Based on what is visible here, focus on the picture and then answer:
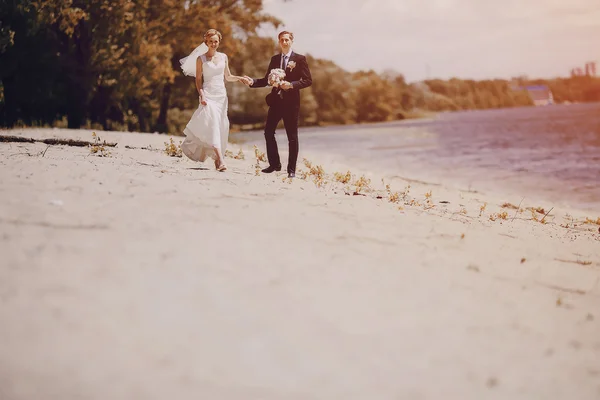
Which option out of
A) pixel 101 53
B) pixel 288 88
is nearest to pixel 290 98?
pixel 288 88

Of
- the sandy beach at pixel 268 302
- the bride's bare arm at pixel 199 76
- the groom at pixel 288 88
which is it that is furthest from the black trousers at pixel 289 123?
the sandy beach at pixel 268 302

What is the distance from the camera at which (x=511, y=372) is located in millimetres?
3332

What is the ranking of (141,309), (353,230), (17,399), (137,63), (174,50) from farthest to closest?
(174,50) < (137,63) < (353,230) < (141,309) < (17,399)

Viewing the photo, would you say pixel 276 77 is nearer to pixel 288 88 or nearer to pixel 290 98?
pixel 288 88

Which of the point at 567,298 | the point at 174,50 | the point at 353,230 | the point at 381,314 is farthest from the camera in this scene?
the point at 174,50

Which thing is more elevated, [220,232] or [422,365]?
[220,232]

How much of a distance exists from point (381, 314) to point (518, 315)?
1135 mm

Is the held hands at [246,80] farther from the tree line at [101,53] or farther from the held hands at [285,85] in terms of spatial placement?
the tree line at [101,53]

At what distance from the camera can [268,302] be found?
3787 mm

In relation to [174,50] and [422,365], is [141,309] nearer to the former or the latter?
[422,365]

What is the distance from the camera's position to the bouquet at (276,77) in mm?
8781

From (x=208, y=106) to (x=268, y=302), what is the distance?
5.89 meters

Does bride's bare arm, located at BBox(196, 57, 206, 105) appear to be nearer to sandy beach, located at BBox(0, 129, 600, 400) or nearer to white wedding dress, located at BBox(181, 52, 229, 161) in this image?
white wedding dress, located at BBox(181, 52, 229, 161)

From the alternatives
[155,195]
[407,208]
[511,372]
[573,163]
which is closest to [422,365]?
[511,372]
